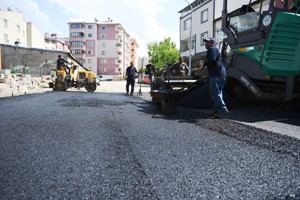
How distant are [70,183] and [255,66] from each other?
4.63 metres

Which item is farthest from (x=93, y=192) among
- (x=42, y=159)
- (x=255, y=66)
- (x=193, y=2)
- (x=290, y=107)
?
(x=193, y=2)

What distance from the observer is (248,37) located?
5391mm

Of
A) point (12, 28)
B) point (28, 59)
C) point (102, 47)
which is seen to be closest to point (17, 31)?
point (12, 28)

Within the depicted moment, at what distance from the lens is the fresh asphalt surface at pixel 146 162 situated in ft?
5.85

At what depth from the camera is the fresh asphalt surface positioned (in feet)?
5.85

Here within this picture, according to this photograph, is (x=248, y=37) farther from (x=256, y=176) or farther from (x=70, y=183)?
(x=70, y=183)

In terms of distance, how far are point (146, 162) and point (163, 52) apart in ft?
151

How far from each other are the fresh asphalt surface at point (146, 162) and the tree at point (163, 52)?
4309 centimetres

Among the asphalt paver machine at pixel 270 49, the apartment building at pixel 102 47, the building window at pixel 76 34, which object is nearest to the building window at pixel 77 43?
the apartment building at pixel 102 47

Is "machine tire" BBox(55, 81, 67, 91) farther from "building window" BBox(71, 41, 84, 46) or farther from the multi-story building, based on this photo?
"building window" BBox(71, 41, 84, 46)

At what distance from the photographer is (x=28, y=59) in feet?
99.3

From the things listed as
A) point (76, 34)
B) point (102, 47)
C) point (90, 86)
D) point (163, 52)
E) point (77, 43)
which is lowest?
point (90, 86)

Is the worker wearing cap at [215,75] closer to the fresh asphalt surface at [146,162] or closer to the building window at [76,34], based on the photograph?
the fresh asphalt surface at [146,162]

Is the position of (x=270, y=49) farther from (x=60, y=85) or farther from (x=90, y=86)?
(x=90, y=86)
